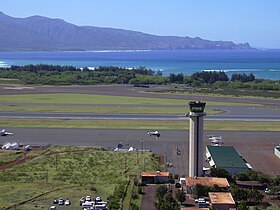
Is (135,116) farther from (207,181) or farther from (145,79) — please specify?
Result: (145,79)

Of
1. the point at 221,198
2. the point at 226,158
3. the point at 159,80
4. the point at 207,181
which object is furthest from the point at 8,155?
the point at 159,80

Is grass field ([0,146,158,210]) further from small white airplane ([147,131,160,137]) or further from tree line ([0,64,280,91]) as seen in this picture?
tree line ([0,64,280,91])

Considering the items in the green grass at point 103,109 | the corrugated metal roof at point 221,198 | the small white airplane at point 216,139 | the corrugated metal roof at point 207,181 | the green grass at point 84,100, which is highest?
the corrugated metal roof at point 221,198

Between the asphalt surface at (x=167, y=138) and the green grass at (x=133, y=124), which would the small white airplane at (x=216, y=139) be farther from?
the green grass at (x=133, y=124)

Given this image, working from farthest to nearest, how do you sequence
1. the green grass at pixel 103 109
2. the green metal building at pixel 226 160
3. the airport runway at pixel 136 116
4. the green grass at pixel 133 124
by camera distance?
the green grass at pixel 103 109 < the airport runway at pixel 136 116 < the green grass at pixel 133 124 < the green metal building at pixel 226 160

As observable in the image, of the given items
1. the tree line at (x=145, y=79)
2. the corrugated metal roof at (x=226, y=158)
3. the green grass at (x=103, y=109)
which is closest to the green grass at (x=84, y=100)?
the green grass at (x=103, y=109)
